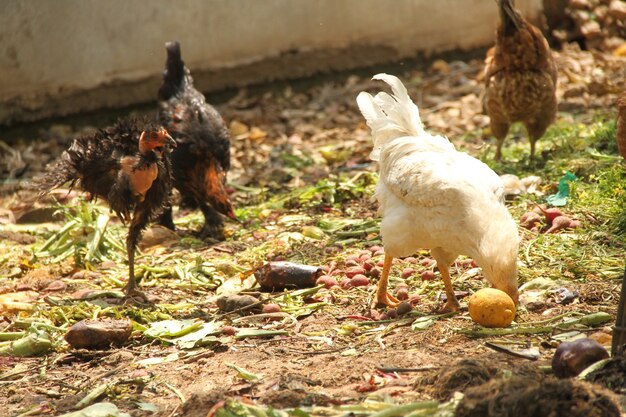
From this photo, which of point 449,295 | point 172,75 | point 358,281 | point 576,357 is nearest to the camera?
point 576,357

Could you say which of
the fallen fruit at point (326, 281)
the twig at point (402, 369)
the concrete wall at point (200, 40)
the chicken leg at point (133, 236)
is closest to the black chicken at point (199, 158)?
the chicken leg at point (133, 236)

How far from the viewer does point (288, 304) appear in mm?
5234

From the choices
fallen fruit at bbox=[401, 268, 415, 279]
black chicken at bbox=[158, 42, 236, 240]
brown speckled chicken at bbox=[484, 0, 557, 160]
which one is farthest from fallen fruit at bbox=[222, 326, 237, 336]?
brown speckled chicken at bbox=[484, 0, 557, 160]

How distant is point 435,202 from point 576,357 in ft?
4.26

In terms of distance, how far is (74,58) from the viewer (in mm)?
9828

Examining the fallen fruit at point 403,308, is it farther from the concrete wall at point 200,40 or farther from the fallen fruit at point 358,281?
the concrete wall at point 200,40

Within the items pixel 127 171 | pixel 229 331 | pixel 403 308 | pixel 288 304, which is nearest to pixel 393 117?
pixel 403 308

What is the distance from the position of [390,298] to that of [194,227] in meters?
2.93

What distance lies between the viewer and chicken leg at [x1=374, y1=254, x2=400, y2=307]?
197 inches

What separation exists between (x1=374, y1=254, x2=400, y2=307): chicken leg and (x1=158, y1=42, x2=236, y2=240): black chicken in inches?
84.7

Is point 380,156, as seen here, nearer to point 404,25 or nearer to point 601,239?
point 601,239

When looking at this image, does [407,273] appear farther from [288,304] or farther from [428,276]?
[288,304]

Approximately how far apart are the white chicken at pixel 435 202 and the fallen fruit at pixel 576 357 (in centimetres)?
83

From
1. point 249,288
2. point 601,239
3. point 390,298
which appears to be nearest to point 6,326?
point 249,288
